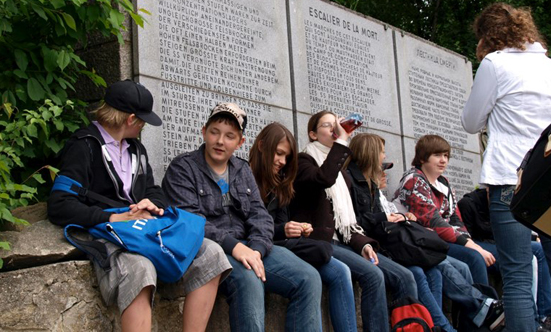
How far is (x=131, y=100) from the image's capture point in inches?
175

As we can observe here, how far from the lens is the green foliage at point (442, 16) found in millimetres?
13141

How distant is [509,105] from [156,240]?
2.20 meters

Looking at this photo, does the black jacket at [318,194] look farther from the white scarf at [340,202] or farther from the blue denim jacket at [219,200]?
the blue denim jacket at [219,200]

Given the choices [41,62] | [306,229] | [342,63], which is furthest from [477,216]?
[41,62]

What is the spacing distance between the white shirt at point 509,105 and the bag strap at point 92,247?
83.5 inches

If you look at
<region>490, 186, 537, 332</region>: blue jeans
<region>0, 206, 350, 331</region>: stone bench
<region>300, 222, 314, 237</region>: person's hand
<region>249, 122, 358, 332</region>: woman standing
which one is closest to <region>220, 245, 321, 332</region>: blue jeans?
<region>249, 122, 358, 332</region>: woman standing

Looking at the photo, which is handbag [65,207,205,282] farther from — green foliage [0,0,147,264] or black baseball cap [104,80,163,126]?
green foliage [0,0,147,264]

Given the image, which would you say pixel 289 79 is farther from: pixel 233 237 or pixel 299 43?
pixel 233 237

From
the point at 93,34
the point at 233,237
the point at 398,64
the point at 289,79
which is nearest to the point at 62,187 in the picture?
the point at 233,237

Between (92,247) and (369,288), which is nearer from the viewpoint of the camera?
(92,247)

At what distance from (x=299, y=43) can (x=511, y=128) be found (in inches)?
121

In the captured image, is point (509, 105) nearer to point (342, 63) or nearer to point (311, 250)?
point (311, 250)

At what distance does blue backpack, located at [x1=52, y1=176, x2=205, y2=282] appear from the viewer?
3.73 m

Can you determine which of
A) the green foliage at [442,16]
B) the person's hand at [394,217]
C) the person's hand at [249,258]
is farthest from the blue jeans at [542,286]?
the green foliage at [442,16]
